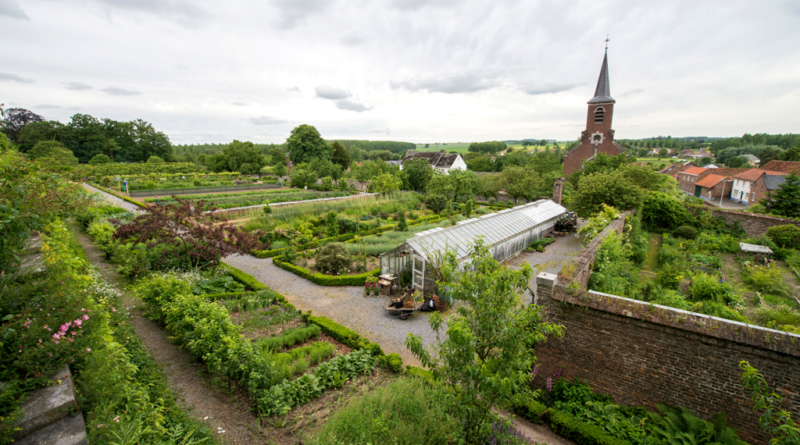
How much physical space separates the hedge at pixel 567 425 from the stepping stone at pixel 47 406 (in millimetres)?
6056

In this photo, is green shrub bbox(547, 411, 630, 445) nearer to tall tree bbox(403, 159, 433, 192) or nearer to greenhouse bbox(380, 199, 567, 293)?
greenhouse bbox(380, 199, 567, 293)

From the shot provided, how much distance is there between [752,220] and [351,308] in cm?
2312

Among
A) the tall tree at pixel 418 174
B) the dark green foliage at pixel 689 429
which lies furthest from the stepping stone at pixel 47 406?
the tall tree at pixel 418 174

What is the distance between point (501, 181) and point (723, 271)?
21.9 m

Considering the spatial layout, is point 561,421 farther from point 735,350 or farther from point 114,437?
point 114,437

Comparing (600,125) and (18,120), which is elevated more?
(18,120)

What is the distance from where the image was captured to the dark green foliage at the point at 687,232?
59.2 ft

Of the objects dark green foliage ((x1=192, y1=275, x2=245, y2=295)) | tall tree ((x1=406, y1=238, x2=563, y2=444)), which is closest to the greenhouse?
tall tree ((x1=406, y1=238, x2=563, y2=444))

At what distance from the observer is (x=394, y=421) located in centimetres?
507

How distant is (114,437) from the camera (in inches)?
138

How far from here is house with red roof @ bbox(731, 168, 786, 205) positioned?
39.3 m

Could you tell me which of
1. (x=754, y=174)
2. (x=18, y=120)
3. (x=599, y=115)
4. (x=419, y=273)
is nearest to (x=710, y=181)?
(x=754, y=174)

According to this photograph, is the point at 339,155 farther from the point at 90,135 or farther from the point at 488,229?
the point at 488,229

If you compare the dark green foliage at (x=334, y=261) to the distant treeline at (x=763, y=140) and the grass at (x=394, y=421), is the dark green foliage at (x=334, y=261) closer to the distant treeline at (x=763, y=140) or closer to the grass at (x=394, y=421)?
the grass at (x=394, y=421)
